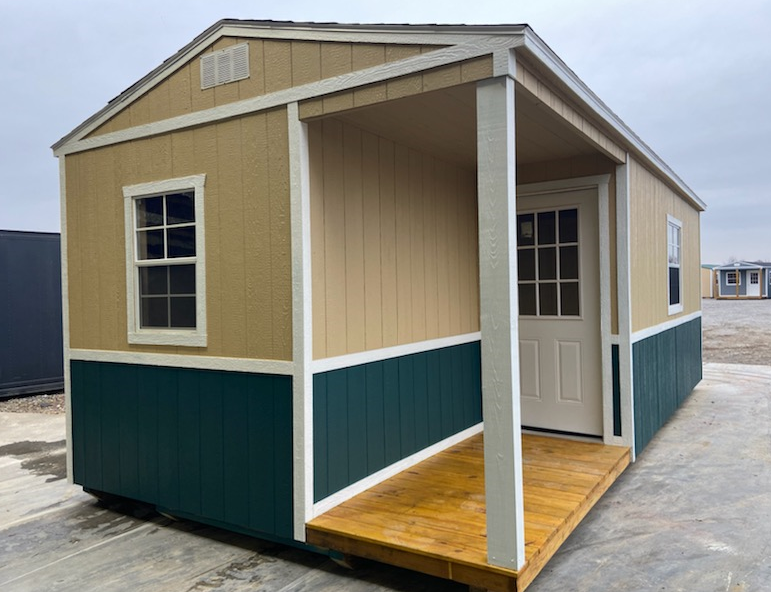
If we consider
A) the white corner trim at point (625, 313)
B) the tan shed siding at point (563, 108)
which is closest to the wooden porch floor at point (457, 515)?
the white corner trim at point (625, 313)

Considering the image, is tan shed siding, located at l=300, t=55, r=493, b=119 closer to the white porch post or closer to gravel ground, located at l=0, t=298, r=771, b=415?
the white porch post

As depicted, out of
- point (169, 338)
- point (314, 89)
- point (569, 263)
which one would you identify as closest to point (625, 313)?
point (569, 263)

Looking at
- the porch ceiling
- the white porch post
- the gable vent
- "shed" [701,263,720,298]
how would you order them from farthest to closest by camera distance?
"shed" [701,263,720,298]
the gable vent
the porch ceiling
the white porch post

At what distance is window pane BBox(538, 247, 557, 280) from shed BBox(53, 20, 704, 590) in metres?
0.06

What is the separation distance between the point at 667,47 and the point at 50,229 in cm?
2834

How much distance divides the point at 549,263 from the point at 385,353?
1880 mm

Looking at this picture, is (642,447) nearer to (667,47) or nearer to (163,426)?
(163,426)

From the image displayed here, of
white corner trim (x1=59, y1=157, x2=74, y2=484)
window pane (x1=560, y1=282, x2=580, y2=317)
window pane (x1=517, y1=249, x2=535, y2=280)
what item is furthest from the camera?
window pane (x1=517, y1=249, x2=535, y2=280)

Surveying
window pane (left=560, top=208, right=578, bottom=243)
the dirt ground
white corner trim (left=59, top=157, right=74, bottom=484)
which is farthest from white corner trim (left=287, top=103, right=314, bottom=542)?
the dirt ground

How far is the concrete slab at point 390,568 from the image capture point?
266 centimetres

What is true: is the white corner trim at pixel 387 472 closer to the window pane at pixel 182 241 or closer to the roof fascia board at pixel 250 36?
the window pane at pixel 182 241

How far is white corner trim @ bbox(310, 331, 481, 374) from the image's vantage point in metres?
2.98

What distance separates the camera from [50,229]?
27.9 ft

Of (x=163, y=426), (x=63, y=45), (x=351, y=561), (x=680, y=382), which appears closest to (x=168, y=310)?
(x=163, y=426)
